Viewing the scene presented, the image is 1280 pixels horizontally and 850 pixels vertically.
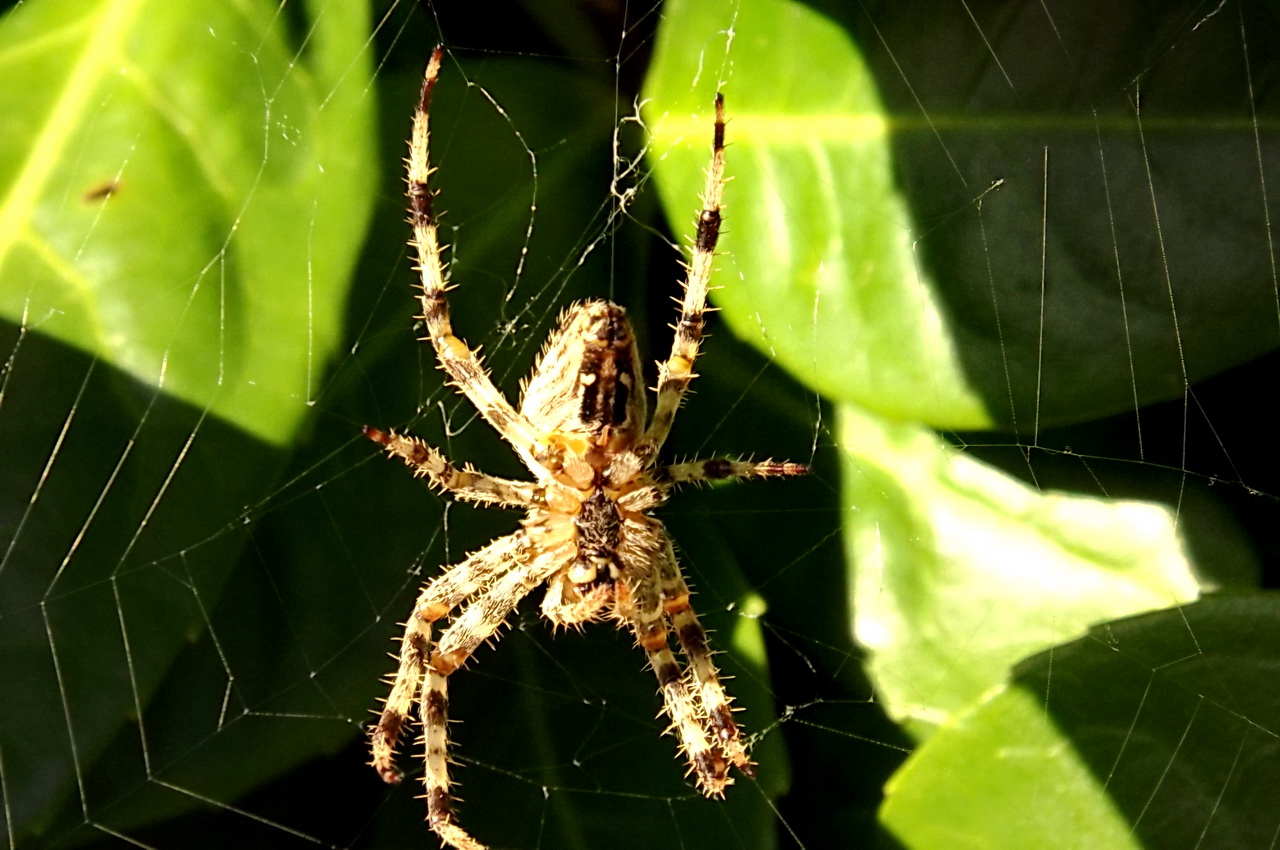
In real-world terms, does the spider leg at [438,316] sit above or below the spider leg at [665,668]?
above

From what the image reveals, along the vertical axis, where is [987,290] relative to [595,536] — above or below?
above

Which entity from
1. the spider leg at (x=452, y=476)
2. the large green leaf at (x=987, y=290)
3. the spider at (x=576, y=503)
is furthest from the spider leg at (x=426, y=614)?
the large green leaf at (x=987, y=290)

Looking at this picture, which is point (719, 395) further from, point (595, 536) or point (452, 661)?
point (452, 661)

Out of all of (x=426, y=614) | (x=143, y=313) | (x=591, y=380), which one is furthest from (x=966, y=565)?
(x=143, y=313)

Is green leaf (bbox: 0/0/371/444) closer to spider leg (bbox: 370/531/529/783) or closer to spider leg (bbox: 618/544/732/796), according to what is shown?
spider leg (bbox: 370/531/529/783)

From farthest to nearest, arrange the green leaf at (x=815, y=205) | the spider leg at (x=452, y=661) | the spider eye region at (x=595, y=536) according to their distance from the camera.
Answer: the spider eye region at (x=595, y=536), the spider leg at (x=452, y=661), the green leaf at (x=815, y=205)

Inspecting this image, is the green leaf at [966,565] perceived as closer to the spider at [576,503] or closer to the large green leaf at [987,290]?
the large green leaf at [987,290]

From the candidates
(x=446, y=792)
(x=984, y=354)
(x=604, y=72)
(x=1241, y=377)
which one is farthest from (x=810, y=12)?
(x=446, y=792)

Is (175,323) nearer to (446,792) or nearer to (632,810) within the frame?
(446,792)
